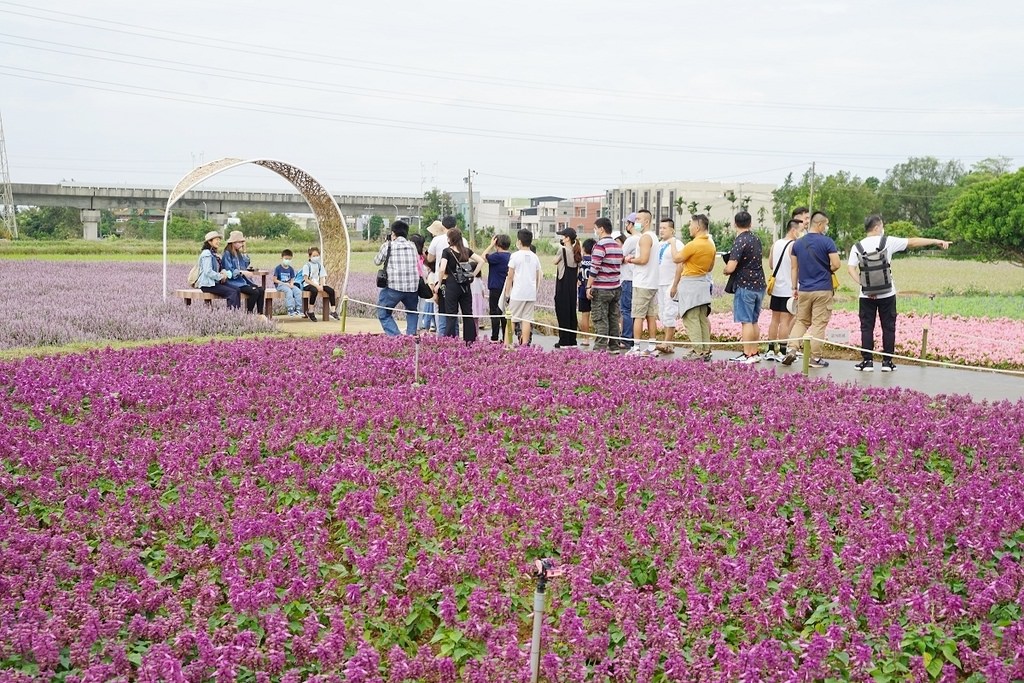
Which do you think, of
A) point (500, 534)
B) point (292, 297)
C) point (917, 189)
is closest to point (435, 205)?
point (917, 189)

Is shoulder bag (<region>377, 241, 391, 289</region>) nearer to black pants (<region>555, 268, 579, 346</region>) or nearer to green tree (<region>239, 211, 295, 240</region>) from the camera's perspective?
black pants (<region>555, 268, 579, 346</region>)

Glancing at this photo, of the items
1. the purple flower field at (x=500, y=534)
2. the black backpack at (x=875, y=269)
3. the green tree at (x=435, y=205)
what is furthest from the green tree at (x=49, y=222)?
the purple flower field at (x=500, y=534)

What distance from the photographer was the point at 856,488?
21.9ft

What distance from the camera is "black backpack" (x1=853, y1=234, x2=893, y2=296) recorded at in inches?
489

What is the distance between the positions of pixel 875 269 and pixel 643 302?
326 centimetres

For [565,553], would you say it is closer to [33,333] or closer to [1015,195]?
[33,333]

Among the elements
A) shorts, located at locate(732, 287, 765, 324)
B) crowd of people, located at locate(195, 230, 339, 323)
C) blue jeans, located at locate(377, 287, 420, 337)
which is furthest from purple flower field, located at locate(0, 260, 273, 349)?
shorts, located at locate(732, 287, 765, 324)

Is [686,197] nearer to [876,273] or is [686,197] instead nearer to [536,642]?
[876,273]

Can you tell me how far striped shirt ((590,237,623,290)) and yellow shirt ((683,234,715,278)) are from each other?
45.5 inches

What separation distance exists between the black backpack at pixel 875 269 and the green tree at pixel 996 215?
3500 cm

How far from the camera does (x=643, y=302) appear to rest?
47.2 feet

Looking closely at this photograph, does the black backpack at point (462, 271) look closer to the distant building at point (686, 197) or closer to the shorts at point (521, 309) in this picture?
the shorts at point (521, 309)

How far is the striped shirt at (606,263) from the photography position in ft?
46.5

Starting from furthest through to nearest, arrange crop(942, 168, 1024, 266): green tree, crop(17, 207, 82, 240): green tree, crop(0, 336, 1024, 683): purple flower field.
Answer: crop(17, 207, 82, 240): green tree < crop(942, 168, 1024, 266): green tree < crop(0, 336, 1024, 683): purple flower field
